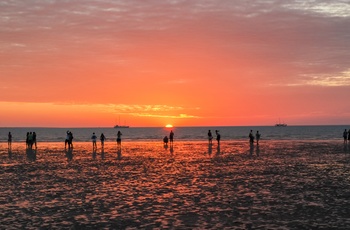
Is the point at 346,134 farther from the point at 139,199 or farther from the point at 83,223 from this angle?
the point at 83,223

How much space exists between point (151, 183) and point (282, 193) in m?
6.65

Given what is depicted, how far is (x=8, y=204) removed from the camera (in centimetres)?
1510

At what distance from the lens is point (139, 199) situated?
1594 cm

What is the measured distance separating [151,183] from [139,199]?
4.26 meters

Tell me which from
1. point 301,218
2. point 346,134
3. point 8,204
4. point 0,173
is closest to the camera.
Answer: point 301,218

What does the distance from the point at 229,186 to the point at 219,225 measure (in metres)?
7.23

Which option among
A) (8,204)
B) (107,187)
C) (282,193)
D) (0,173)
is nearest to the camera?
(8,204)

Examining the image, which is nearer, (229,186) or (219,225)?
(219,225)

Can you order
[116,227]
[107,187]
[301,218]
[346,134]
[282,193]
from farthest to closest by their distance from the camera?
[346,134]
[107,187]
[282,193]
[301,218]
[116,227]

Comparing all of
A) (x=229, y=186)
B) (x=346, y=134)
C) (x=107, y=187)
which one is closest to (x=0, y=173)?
(x=107, y=187)

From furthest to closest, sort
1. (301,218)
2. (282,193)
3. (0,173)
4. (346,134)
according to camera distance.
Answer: (346,134) < (0,173) < (282,193) < (301,218)

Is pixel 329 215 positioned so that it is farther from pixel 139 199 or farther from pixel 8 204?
pixel 8 204

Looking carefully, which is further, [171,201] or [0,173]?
[0,173]

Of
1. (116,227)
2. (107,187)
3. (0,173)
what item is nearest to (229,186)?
(107,187)
